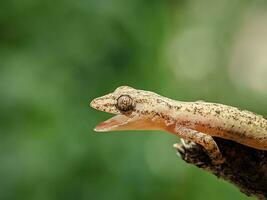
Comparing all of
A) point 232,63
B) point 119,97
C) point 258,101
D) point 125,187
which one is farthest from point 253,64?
point 119,97

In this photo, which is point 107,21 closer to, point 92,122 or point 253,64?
point 92,122

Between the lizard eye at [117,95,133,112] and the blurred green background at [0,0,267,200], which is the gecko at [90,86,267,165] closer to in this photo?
the lizard eye at [117,95,133,112]

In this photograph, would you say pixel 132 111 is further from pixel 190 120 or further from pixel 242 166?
pixel 242 166

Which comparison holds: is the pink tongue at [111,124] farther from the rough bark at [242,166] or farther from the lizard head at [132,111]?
the rough bark at [242,166]

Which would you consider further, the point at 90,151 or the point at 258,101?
the point at 258,101

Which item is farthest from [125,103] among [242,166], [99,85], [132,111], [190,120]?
[99,85]

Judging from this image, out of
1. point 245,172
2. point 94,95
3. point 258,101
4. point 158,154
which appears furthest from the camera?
point 258,101

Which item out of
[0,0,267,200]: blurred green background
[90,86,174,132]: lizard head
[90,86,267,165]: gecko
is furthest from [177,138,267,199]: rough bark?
[0,0,267,200]: blurred green background
